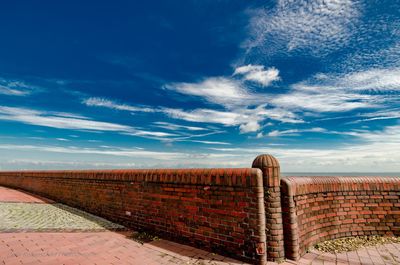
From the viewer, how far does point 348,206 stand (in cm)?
501

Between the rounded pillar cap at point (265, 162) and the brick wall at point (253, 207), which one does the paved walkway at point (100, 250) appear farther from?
the rounded pillar cap at point (265, 162)

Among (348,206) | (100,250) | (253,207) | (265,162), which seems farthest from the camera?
(348,206)

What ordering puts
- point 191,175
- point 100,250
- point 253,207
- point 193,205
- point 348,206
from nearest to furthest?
point 253,207, point 100,250, point 193,205, point 191,175, point 348,206

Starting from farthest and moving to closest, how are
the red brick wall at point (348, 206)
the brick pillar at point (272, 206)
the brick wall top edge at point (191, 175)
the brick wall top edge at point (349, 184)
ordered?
the brick wall top edge at point (349, 184)
the red brick wall at point (348, 206)
the brick wall top edge at point (191, 175)
the brick pillar at point (272, 206)

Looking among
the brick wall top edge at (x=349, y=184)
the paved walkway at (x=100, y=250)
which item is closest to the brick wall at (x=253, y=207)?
the brick wall top edge at (x=349, y=184)

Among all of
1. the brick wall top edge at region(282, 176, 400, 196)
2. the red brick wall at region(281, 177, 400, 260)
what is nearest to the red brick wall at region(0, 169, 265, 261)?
the red brick wall at region(281, 177, 400, 260)

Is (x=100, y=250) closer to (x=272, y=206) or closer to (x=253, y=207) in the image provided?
(x=253, y=207)

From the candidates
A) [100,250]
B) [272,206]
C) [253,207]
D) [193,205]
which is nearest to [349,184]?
[272,206]

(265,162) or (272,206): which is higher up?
(265,162)

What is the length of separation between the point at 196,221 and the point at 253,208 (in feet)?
3.80

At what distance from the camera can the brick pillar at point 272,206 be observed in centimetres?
372

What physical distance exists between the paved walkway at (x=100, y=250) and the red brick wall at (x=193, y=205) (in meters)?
0.26

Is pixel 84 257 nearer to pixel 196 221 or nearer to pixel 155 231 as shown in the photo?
pixel 155 231

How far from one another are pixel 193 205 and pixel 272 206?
138 cm
